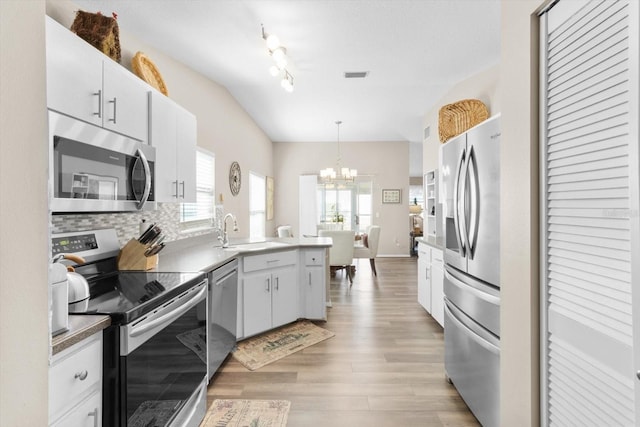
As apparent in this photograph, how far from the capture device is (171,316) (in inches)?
64.8

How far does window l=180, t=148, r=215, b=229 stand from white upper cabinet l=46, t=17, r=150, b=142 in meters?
1.62

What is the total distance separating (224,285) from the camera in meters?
2.65

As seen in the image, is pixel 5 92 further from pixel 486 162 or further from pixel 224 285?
pixel 224 285

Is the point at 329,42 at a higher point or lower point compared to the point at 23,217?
higher

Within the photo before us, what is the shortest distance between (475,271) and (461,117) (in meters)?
2.08

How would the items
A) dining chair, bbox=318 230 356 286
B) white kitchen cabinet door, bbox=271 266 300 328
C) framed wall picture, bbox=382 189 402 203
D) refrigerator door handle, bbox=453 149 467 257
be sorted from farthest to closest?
framed wall picture, bbox=382 189 402 203, dining chair, bbox=318 230 356 286, white kitchen cabinet door, bbox=271 266 300 328, refrigerator door handle, bbox=453 149 467 257

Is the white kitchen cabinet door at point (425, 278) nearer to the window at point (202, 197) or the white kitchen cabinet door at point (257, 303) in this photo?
the white kitchen cabinet door at point (257, 303)

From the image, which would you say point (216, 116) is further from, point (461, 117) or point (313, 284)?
point (461, 117)

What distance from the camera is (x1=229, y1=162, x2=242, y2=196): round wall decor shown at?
16.7 feet

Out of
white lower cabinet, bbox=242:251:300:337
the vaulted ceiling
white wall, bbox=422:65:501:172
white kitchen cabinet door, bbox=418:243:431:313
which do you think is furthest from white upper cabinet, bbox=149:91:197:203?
white wall, bbox=422:65:501:172

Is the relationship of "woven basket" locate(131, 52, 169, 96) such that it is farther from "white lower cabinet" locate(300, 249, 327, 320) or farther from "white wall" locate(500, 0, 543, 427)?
"white wall" locate(500, 0, 543, 427)

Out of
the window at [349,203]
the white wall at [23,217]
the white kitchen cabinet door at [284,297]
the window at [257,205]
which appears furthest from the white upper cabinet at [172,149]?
the window at [349,203]

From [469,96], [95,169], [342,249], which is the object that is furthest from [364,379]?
[469,96]

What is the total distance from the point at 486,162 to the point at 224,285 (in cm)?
200
